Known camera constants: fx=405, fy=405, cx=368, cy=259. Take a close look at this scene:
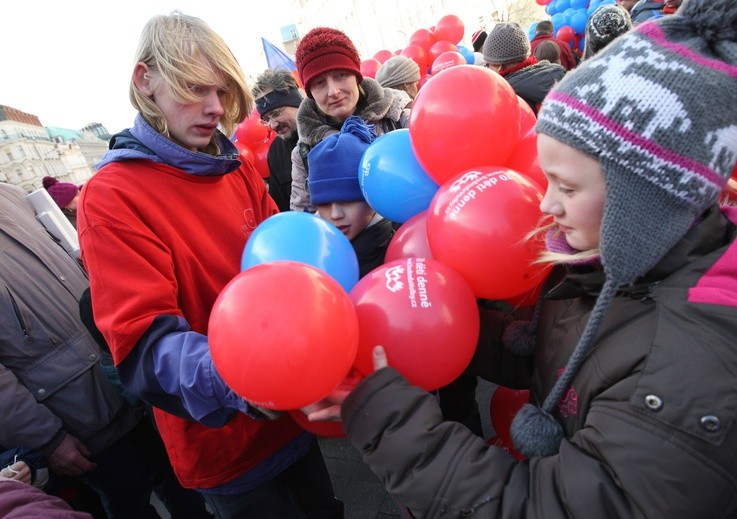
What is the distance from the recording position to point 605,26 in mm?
3070

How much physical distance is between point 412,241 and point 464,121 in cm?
49

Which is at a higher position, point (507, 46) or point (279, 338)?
point (507, 46)

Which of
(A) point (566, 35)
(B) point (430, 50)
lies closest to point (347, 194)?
(A) point (566, 35)

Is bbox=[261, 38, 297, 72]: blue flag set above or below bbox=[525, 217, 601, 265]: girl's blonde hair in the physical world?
above

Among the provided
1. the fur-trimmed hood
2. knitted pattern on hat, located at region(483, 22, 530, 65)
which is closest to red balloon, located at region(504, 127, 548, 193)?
the fur-trimmed hood

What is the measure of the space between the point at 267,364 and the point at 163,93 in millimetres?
1067

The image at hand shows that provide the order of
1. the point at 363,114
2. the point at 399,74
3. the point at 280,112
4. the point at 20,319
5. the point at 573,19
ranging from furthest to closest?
the point at 573,19, the point at 399,74, the point at 280,112, the point at 363,114, the point at 20,319

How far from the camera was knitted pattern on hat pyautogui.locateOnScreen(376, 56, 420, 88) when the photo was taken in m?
4.55

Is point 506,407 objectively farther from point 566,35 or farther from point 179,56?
point 566,35

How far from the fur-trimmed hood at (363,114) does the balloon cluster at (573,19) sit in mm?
7827

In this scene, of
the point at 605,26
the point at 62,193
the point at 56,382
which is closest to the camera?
the point at 56,382

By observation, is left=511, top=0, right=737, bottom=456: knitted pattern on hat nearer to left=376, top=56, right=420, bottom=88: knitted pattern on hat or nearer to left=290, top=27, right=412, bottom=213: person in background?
left=290, top=27, right=412, bottom=213: person in background

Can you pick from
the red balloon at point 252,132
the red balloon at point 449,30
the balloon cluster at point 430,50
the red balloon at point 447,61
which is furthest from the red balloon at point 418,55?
the red balloon at point 252,132

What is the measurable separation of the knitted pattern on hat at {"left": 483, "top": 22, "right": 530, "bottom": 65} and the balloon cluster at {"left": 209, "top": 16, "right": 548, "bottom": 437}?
2.13m
